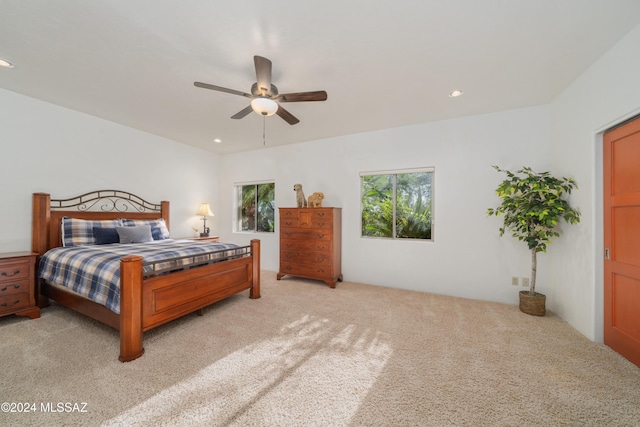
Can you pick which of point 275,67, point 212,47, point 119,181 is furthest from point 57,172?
point 275,67

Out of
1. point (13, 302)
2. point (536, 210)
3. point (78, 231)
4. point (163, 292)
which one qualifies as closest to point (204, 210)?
point (78, 231)

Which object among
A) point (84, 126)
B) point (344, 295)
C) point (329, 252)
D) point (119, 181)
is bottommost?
point (344, 295)

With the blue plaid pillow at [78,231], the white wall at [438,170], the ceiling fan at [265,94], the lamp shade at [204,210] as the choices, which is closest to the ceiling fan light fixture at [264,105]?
the ceiling fan at [265,94]

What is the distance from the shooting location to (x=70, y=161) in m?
3.47

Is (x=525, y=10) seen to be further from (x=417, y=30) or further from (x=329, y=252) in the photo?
(x=329, y=252)

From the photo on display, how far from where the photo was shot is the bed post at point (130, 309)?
196 cm

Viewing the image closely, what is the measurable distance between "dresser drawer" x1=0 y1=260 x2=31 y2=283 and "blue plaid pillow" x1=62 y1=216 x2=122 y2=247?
486 mm

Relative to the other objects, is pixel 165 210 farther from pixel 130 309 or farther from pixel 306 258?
pixel 130 309

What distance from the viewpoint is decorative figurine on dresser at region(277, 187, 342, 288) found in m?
4.04

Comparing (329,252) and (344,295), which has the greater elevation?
(329,252)

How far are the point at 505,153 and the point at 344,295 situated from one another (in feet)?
10.0

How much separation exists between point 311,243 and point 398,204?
1.66 meters

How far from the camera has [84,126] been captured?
3578 mm

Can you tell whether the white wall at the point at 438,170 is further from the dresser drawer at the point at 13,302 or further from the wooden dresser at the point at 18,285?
the dresser drawer at the point at 13,302
